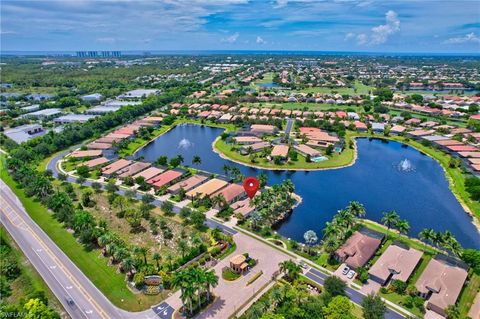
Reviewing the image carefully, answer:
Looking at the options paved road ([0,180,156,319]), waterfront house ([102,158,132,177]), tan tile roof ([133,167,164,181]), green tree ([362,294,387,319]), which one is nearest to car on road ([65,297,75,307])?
paved road ([0,180,156,319])

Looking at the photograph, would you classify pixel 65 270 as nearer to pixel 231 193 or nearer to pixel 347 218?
pixel 231 193

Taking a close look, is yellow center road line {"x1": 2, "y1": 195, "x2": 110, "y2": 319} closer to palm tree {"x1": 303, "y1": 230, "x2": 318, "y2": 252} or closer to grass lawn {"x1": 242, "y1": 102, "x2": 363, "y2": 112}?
palm tree {"x1": 303, "y1": 230, "x2": 318, "y2": 252}

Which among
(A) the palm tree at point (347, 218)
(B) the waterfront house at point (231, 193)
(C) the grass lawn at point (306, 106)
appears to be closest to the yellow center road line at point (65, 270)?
(B) the waterfront house at point (231, 193)

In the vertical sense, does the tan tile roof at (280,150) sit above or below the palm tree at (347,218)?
above

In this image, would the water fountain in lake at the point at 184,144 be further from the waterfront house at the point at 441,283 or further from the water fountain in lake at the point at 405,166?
the waterfront house at the point at 441,283

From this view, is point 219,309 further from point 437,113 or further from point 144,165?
point 437,113
